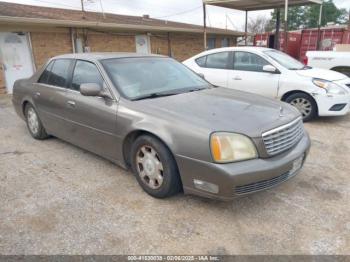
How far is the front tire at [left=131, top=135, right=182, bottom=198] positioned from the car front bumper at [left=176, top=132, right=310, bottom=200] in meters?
0.13

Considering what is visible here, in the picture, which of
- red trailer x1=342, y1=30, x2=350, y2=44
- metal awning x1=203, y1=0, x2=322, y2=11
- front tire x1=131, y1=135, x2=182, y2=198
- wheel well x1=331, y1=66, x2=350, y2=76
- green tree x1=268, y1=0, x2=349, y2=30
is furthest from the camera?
green tree x1=268, y1=0, x2=349, y2=30

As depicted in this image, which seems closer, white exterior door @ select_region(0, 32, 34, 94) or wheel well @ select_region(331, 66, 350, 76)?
wheel well @ select_region(331, 66, 350, 76)

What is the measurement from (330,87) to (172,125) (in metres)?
4.10

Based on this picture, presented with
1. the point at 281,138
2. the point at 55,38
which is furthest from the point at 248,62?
the point at 55,38

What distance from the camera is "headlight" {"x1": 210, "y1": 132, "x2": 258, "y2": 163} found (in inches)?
104

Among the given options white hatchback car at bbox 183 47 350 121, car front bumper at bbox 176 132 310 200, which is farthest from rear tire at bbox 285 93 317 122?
car front bumper at bbox 176 132 310 200

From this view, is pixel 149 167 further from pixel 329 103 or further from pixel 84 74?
pixel 329 103

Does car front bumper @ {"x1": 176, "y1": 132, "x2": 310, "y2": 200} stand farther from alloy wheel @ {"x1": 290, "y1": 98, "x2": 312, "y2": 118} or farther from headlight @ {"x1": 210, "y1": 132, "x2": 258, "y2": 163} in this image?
alloy wheel @ {"x1": 290, "y1": 98, "x2": 312, "y2": 118}

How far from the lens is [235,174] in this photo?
258cm

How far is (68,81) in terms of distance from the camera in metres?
4.23

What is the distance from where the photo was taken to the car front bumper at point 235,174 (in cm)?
260

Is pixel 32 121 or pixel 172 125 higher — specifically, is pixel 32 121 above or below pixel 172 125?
below

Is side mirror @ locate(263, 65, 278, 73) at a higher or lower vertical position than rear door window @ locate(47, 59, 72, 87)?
lower

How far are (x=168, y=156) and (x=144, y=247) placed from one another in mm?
843
